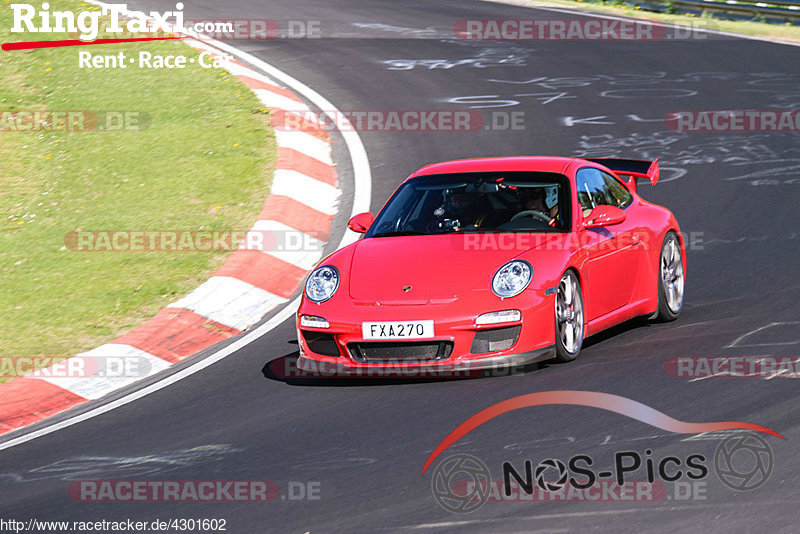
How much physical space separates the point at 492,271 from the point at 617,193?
1.94 m

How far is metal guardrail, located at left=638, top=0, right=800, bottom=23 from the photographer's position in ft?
71.8

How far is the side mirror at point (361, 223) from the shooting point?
8.73m

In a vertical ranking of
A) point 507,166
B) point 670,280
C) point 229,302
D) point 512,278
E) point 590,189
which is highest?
point 507,166

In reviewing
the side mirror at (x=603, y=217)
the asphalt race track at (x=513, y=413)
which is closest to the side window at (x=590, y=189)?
the side mirror at (x=603, y=217)

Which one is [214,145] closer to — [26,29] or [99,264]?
[99,264]

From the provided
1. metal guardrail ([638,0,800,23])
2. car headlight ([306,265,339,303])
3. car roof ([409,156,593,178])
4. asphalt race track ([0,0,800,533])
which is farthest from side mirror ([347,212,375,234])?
metal guardrail ([638,0,800,23])

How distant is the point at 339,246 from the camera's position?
36.6 ft

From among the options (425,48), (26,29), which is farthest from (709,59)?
(26,29)

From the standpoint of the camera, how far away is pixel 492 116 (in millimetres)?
15578

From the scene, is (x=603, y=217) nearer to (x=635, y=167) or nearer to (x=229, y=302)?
(x=635, y=167)

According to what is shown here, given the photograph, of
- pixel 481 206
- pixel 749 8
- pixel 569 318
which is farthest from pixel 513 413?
pixel 749 8

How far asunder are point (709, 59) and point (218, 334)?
1207 centimetres

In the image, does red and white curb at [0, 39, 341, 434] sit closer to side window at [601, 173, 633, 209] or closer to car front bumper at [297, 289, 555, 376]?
car front bumper at [297, 289, 555, 376]

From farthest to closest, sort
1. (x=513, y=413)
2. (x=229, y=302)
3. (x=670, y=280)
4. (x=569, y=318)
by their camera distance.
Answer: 1. (x=229, y=302)
2. (x=670, y=280)
3. (x=569, y=318)
4. (x=513, y=413)
